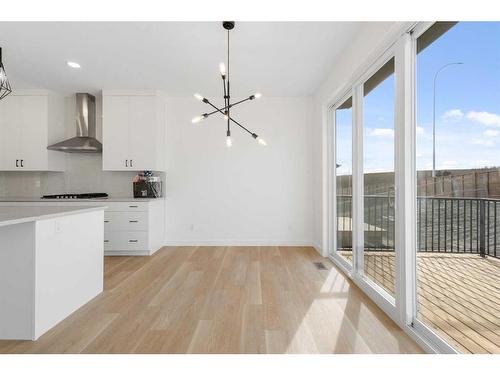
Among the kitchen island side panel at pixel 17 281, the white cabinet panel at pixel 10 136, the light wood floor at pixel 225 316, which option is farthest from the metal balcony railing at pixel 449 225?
the white cabinet panel at pixel 10 136

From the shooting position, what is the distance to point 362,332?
6.38ft

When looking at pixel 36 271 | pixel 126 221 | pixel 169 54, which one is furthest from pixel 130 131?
pixel 36 271

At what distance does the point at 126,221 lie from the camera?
4.17 m

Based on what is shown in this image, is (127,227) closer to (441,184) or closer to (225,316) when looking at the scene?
(225,316)

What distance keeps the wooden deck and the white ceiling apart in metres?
2.35

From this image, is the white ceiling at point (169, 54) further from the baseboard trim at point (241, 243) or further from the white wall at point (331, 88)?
the baseboard trim at point (241, 243)

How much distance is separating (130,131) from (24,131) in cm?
177

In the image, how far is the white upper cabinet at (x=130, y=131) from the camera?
175 inches

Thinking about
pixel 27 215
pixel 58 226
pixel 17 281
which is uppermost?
pixel 27 215

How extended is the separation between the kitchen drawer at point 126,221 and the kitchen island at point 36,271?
6.16ft

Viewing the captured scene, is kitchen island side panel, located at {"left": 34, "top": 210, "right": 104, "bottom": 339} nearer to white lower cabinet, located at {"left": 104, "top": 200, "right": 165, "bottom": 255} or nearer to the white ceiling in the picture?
white lower cabinet, located at {"left": 104, "top": 200, "right": 165, "bottom": 255}
